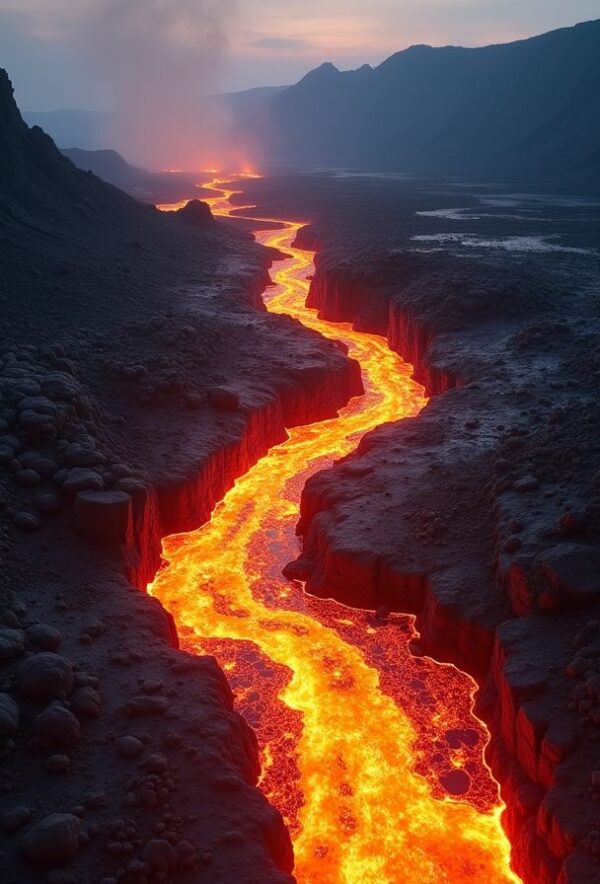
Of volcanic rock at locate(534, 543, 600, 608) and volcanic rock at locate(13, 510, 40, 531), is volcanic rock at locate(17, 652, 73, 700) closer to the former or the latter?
volcanic rock at locate(13, 510, 40, 531)

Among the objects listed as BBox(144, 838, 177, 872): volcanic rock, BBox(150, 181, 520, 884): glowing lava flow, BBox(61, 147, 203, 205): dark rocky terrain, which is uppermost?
BBox(61, 147, 203, 205): dark rocky terrain

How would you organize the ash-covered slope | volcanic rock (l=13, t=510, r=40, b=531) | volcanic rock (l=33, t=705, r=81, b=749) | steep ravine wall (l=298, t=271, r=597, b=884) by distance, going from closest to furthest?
steep ravine wall (l=298, t=271, r=597, b=884)
volcanic rock (l=33, t=705, r=81, b=749)
volcanic rock (l=13, t=510, r=40, b=531)
the ash-covered slope

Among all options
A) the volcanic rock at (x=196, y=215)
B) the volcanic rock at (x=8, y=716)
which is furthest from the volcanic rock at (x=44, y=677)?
the volcanic rock at (x=196, y=215)

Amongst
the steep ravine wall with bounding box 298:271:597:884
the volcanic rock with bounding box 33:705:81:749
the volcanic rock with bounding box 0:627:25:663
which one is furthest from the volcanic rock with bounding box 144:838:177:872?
the steep ravine wall with bounding box 298:271:597:884

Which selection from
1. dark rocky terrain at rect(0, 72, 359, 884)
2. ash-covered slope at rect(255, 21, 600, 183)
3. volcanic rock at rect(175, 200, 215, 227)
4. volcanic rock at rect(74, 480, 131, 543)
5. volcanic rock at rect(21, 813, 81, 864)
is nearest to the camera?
volcanic rock at rect(21, 813, 81, 864)

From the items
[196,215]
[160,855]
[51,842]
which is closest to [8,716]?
[51,842]

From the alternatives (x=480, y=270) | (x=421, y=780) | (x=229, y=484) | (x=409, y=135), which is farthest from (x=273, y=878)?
(x=409, y=135)

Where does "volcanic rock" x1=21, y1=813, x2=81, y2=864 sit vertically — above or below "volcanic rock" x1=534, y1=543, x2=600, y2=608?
below

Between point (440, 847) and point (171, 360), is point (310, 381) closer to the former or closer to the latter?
point (171, 360)

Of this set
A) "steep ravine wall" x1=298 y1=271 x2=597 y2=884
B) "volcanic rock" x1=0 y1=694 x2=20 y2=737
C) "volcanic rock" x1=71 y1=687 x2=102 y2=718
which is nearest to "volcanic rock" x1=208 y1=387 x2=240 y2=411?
"steep ravine wall" x1=298 y1=271 x2=597 y2=884

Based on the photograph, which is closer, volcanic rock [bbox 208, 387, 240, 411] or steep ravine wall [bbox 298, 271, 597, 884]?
steep ravine wall [bbox 298, 271, 597, 884]
